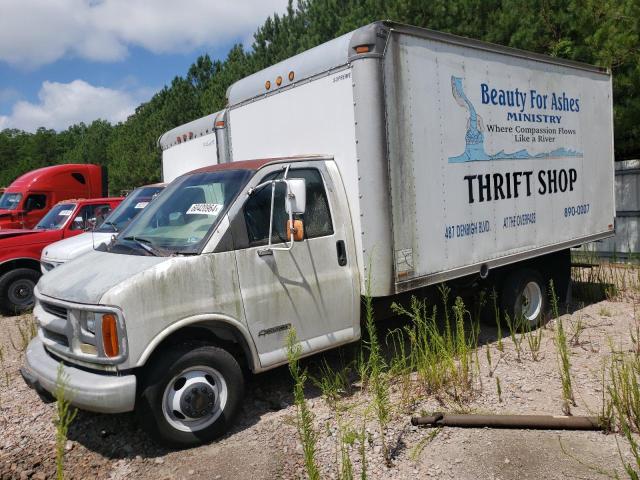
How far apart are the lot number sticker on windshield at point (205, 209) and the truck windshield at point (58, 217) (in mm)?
6306

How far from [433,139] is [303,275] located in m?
1.81

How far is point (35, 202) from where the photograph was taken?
546 inches

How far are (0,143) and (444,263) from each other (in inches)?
3468

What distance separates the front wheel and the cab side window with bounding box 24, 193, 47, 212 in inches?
450

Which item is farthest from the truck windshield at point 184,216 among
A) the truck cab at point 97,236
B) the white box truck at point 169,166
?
the truck cab at point 97,236

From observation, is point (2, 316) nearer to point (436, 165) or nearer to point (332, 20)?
point (436, 165)

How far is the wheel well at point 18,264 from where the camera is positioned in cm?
928

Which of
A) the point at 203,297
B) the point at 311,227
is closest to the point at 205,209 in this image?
the point at 203,297

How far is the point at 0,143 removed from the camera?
79.6 metres

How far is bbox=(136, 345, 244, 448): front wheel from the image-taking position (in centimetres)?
396

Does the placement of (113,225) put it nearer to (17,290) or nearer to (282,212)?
(17,290)

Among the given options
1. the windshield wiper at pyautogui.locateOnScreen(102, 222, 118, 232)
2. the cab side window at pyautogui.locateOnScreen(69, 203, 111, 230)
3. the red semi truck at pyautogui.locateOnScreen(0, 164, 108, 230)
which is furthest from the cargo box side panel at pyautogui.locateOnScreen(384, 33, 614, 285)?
the red semi truck at pyautogui.locateOnScreen(0, 164, 108, 230)

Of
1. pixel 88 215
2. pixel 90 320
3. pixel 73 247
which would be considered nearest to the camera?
pixel 90 320

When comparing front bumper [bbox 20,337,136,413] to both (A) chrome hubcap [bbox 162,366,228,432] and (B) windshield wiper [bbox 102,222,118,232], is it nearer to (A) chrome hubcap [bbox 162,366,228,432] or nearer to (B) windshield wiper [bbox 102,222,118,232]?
(A) chrome hubcap [bbox 162,366,228,432]
